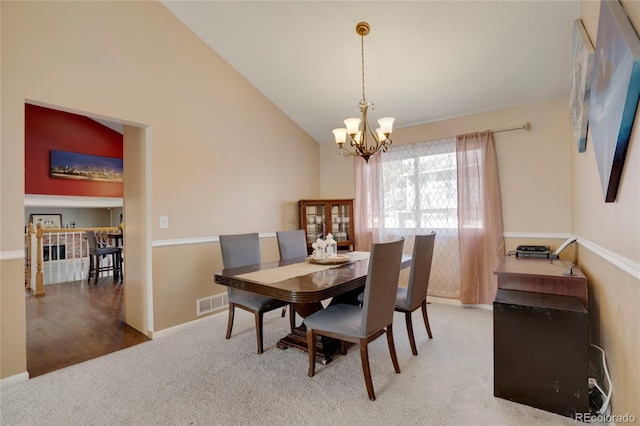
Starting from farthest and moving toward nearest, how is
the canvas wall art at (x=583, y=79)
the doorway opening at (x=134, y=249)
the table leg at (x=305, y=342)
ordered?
1. the doorway opening at (x=134, y=249)
2. the table leg at (x=305, y=342)
3. the canvas wall art at (x=583, y=79)

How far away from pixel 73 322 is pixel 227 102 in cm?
300

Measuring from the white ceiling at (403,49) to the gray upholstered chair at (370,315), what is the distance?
1.98 m

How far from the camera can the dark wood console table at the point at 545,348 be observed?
1.66 m

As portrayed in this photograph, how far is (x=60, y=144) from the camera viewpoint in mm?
5750

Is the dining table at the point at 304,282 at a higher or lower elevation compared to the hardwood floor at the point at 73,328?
higher

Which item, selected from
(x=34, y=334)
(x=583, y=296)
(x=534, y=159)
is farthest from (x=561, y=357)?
(x=34, y=334)

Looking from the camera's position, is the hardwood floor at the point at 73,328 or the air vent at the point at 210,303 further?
the air vent at the point at 210,303

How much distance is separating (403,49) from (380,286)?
232 cm

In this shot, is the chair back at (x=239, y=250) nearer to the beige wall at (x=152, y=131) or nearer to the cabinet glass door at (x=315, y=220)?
the beige wall at (x=152, y=131)

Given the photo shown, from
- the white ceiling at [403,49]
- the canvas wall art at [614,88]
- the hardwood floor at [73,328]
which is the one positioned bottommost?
the hardwood floor at [73,328]

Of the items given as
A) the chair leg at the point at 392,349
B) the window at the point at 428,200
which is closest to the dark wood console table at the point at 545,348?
the chair leg at the point at 392,349

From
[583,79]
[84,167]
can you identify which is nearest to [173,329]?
[583,79]

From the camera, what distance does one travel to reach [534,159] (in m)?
3.34

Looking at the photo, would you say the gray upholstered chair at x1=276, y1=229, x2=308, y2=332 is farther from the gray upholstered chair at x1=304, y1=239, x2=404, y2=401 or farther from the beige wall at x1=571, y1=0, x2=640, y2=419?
the beige wall at x1=571, y1=0, x2=640, y2=419
